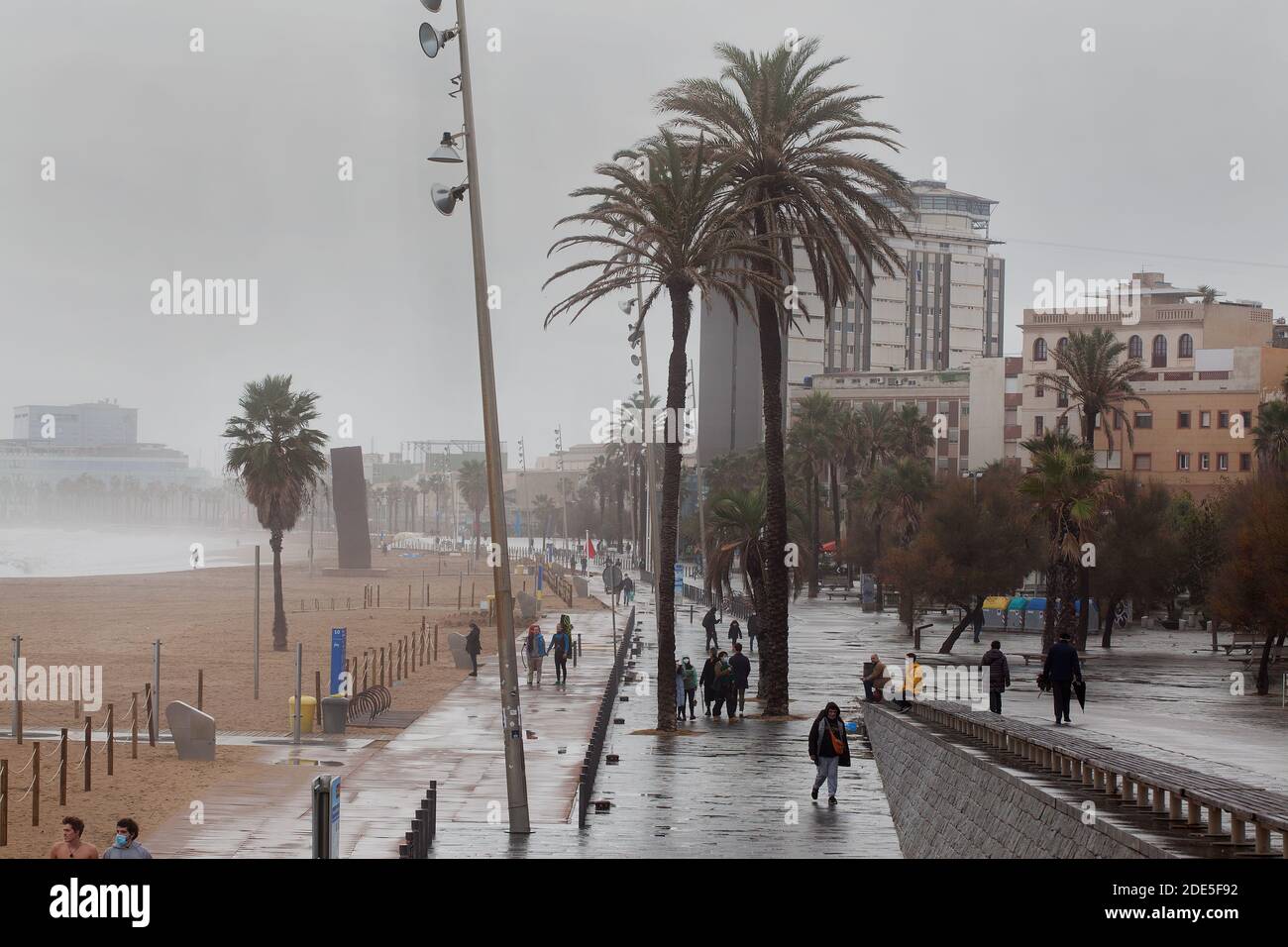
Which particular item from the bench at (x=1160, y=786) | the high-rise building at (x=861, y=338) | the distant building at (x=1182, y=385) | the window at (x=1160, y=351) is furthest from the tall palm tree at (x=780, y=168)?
the high-rise building at (x=861, y=338)

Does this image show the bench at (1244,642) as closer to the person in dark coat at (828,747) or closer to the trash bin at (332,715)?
the trash bin at (332,715)

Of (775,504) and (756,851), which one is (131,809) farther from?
(775,504)

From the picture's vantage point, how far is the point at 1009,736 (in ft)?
57.3

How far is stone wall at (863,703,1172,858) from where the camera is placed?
41.0 ft

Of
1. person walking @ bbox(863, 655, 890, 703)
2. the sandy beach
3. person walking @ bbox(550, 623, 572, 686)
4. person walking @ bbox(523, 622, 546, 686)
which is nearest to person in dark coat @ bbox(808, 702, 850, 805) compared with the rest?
person walking @ bbox(863, 655, 890, 703)

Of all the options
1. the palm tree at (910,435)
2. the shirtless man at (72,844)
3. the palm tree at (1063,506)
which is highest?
the palm tree at (910,435)

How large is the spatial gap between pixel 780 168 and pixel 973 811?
2109cm

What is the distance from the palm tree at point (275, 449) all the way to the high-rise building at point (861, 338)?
104 meters

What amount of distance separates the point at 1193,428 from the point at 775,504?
69.7m

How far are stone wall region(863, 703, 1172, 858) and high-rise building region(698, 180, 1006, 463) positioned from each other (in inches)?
5369

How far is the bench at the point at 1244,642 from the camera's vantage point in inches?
2104
